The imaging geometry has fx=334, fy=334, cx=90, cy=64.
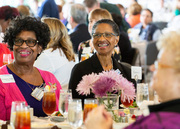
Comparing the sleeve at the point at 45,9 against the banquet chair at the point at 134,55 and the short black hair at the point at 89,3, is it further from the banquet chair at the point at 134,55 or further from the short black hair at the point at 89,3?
the banquet chair at the point at 134,55

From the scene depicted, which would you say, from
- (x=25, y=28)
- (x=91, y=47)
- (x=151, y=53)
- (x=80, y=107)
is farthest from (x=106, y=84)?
(x=151, y=53)

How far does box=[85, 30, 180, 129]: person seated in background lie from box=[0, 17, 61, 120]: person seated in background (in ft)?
4.68

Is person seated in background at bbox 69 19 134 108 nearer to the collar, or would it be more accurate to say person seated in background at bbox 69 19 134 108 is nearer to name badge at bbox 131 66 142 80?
name badge at bbox 131 66 142 80

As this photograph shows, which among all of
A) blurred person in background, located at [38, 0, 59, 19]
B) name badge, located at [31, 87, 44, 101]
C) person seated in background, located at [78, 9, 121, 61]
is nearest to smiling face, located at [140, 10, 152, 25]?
blurred person in background, located at [38, 0, 59, 19]

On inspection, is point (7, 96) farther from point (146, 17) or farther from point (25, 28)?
point (146, 17)

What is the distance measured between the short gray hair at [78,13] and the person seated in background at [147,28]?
2.52 meters

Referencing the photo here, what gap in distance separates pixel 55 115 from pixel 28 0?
8.40m

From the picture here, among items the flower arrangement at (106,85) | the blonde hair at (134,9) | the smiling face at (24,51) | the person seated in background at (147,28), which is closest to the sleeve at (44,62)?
the smiling face at (24,51)

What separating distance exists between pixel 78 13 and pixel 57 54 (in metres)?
2.40

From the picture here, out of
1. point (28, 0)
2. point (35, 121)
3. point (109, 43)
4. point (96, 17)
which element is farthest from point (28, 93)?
point (28, 0)

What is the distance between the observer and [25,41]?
10.2 ft

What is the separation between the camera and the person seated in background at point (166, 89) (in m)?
1.45

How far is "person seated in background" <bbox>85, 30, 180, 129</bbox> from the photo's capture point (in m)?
1.45

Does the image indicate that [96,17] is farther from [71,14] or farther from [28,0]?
[28,0]
